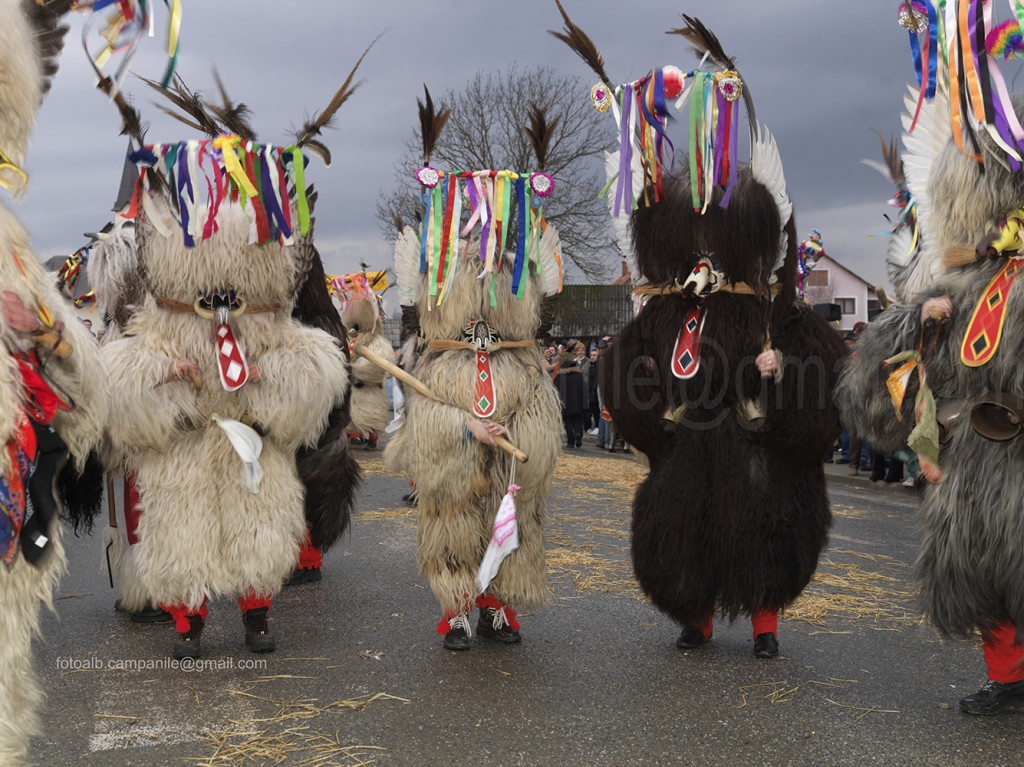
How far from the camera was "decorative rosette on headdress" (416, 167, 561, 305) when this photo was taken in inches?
164

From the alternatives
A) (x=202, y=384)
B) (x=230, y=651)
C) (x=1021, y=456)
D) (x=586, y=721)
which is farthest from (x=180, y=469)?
(x=1021, y=456)

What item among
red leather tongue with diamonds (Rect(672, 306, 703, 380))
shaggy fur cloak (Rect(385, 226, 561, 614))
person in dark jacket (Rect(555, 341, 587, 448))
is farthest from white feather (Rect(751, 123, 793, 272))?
person in dark jacket (Rect(555, 341, 587, 448))

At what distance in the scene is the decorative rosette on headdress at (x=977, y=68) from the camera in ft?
9.65

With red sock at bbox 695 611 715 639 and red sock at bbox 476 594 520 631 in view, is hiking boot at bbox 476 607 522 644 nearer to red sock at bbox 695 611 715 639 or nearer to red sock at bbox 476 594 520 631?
red sock at bbox 476 594 520 631

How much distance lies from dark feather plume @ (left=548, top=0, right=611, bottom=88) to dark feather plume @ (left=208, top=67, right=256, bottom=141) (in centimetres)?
148

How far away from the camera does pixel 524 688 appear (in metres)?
3.60

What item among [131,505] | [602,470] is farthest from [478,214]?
[602,470]

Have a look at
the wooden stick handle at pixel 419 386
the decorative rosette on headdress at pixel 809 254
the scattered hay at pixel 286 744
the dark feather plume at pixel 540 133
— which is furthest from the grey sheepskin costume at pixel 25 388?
the decorative rosette on headdress at pixel 809 254

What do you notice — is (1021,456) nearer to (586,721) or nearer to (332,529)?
(586,721)

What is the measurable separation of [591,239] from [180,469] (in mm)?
19300

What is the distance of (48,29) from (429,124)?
1.93m

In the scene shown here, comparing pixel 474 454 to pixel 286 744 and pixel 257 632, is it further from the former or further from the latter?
pixel 286 744

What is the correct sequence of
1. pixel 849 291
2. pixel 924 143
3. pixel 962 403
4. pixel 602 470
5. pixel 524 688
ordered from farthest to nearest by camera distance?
1. pixel 849 291
2. pixel 602 470
3. pixel 524 688
4. pixel 924 143
5. pixel 962 403

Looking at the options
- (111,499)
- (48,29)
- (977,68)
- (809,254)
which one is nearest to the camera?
(48,29)
